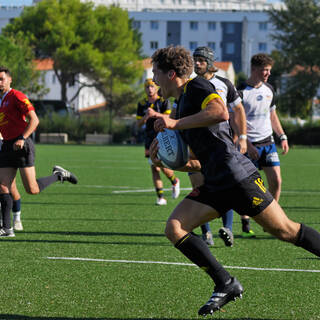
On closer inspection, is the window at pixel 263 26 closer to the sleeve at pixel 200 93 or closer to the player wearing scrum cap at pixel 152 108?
the player wearing scrum cap at pixel 152 108

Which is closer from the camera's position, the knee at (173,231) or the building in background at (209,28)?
the knee at (173,231)

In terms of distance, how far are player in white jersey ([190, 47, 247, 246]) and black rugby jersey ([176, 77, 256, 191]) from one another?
7.04 feet

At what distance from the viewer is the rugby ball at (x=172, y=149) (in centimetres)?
512

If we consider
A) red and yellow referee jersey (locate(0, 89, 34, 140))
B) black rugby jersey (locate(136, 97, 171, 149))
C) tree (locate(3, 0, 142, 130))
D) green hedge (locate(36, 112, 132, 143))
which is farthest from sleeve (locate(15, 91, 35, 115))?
tree (locate(3, 0, 142, 130))

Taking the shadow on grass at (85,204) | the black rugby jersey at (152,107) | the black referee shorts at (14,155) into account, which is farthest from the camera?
the shadow on grass at (85,204)

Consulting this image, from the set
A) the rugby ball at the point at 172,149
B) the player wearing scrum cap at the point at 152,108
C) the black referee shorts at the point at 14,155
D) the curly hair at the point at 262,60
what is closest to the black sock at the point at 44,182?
the black referee shorts at the point at 14,155

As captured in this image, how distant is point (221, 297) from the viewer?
4.91 metres

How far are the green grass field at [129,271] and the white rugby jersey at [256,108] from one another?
4.53ft

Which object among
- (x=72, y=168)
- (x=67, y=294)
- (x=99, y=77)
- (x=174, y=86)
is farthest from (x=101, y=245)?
(x=99, y=77)

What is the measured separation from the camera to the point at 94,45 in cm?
6912

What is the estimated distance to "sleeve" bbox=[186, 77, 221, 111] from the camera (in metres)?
4.91

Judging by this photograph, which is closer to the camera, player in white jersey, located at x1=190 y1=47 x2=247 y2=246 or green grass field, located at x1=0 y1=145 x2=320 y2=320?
green grass field, located at x1=0 y1=145 x2=320 y2=320

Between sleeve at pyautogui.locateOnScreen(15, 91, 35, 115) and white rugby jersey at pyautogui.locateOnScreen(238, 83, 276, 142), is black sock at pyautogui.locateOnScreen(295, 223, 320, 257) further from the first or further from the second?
sleeve at pyautogui.locateOnScreen(15, 91, 35, 115)

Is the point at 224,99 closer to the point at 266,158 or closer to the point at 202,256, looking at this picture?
the point at 266,158
